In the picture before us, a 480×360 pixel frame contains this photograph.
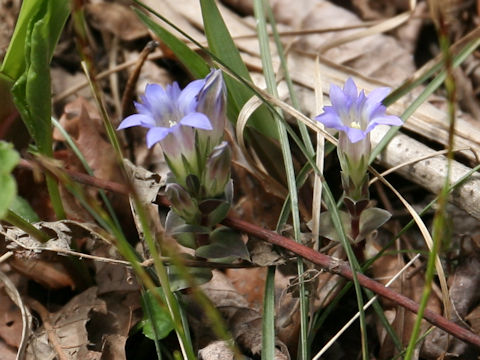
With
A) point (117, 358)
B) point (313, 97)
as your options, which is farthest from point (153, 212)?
point (313, 97)

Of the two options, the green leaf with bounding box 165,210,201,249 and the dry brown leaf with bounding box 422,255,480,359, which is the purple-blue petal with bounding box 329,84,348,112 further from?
the dry brown leaf with bounding box 422,255,480,359

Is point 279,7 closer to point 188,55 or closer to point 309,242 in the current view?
point 188,55

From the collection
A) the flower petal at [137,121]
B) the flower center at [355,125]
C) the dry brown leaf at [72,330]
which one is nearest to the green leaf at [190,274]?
the dry brown leaf at [72,330]

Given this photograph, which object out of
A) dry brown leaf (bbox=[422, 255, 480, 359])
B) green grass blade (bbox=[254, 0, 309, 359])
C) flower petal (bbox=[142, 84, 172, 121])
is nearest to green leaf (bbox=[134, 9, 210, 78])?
green grass blade (bbox=[254, 0, 309, 359])

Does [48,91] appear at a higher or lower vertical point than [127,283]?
higher

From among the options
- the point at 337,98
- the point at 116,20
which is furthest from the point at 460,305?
the point at 116,20

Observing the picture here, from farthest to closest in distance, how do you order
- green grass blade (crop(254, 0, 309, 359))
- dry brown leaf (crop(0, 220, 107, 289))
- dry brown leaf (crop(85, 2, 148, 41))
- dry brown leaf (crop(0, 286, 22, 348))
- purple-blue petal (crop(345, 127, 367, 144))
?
dry brown leaf (crop(85, 2, 148, 41))
dry brown leaf (crop(0, 286, 22, 348))
dry brown leaf (crop(0, 220, 107, 289))
green grass blade (crop(254, 0, 309, 359))
purple-blue petal (crop(345, 127, 367, 144))

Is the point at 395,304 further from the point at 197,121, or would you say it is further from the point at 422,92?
the point at 197,121
